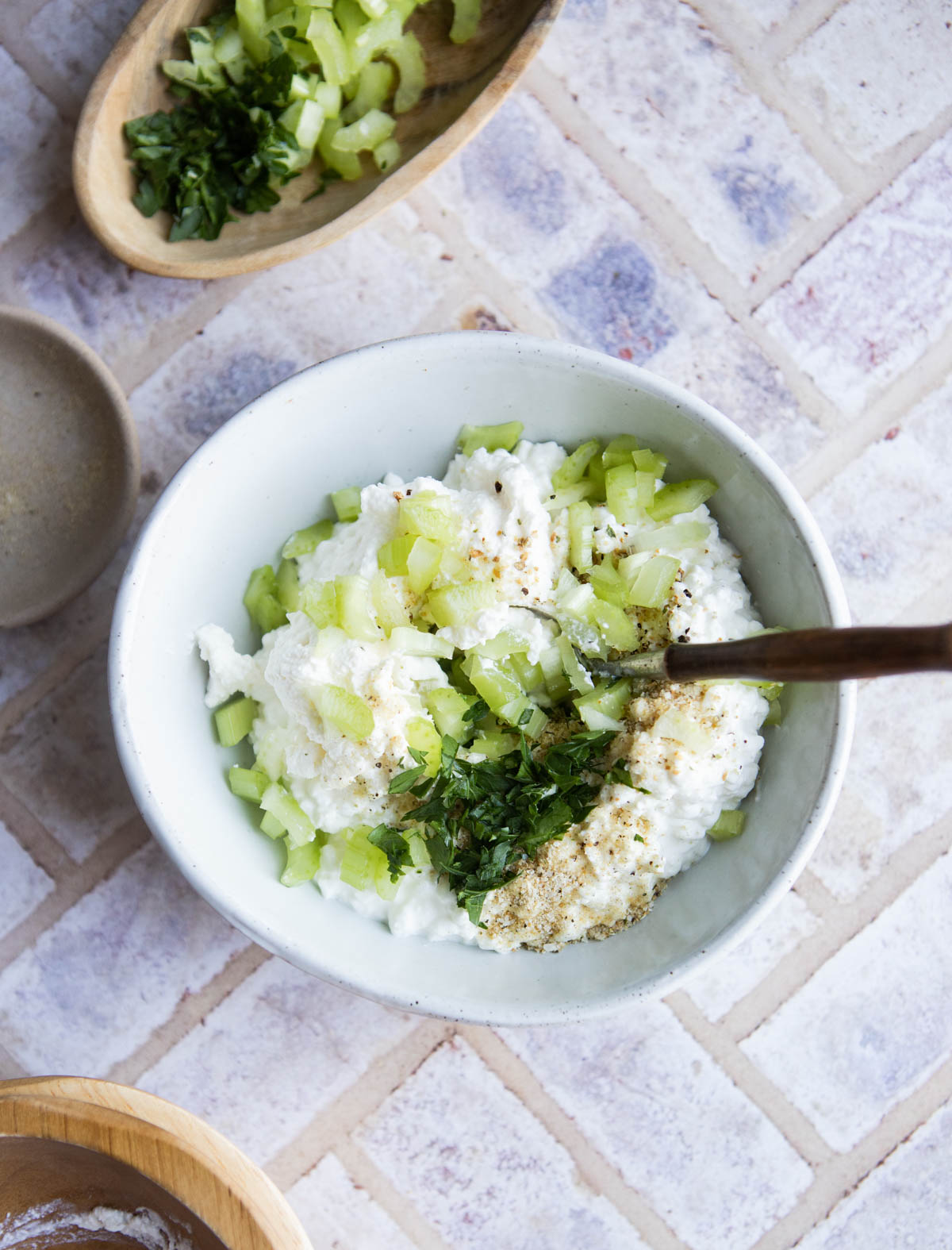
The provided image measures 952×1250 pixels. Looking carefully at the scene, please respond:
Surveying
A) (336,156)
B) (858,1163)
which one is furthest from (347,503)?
(858,1163)

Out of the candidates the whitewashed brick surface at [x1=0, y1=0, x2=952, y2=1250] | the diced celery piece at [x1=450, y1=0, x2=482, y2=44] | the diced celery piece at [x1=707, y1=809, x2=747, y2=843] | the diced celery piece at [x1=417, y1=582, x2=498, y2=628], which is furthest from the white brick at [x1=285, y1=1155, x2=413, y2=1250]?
the diced celery piece at [x1=450, y1=0, x2=482, y2=44]

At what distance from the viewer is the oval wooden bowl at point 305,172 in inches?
63.1

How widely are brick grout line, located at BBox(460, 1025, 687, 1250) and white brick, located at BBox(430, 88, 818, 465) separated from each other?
3.56 ft

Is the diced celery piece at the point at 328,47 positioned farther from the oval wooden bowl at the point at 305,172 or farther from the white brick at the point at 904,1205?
the white brick at the point at 904,1205

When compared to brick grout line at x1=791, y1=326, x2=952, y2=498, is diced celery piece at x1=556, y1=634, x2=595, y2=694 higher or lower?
higher

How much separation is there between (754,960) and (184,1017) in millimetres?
947

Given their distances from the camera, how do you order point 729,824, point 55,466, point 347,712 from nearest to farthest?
point 347,712 → point 729,824 → point 55,466

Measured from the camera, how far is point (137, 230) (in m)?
1.69

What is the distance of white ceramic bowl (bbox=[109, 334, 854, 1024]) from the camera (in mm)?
1366

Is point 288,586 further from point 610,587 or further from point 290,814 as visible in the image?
point 610,587

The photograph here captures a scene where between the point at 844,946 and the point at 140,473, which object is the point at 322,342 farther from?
the point at 844,946

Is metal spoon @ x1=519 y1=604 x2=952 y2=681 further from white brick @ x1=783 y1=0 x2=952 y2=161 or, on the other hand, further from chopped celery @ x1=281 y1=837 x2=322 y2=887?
white brick @ x1=783 y1=0 x2=952 y2=161

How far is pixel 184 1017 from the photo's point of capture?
174 cm

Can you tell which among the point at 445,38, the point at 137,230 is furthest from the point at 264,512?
the point at 445,38
